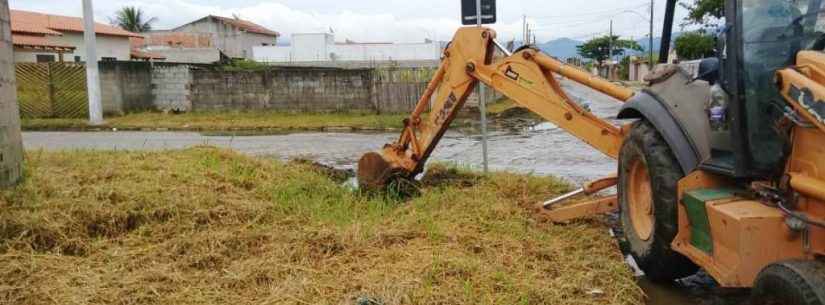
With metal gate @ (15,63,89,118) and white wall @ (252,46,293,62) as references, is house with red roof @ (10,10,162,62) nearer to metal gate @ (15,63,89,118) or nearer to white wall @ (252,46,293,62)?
metal gate @ (15,63,89,118)

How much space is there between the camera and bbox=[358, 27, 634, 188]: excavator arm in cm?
563

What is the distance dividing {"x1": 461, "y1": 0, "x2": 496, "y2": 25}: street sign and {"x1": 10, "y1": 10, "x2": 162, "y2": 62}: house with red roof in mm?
→ 25824

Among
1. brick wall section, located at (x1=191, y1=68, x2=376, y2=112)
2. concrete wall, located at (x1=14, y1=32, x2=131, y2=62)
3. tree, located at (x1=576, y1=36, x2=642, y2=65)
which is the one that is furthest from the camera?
tree, located at (x1=576, y1=36, x2=642, y2=65)

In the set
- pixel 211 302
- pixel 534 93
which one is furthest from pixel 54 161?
pixel 534 93

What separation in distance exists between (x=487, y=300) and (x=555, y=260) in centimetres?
103

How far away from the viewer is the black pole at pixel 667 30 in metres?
4.96

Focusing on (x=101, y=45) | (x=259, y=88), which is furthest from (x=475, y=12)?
(x=101, y=45)

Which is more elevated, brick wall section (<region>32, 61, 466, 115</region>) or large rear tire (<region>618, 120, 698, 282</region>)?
brick wall section (<region>32, 61, 466, 115</region>)

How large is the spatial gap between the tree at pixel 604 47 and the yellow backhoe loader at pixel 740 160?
231 feet

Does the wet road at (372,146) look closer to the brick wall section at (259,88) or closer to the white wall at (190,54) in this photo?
the brick wall section at (259,88)

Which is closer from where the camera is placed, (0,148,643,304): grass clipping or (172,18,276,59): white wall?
(0,148,643,304): grass clipping

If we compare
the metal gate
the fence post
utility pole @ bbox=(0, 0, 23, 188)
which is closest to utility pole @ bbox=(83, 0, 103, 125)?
the metal gate

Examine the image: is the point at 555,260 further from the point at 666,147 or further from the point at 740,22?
the point at 740,22

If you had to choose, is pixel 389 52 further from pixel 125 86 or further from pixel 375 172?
pixel 375 172
